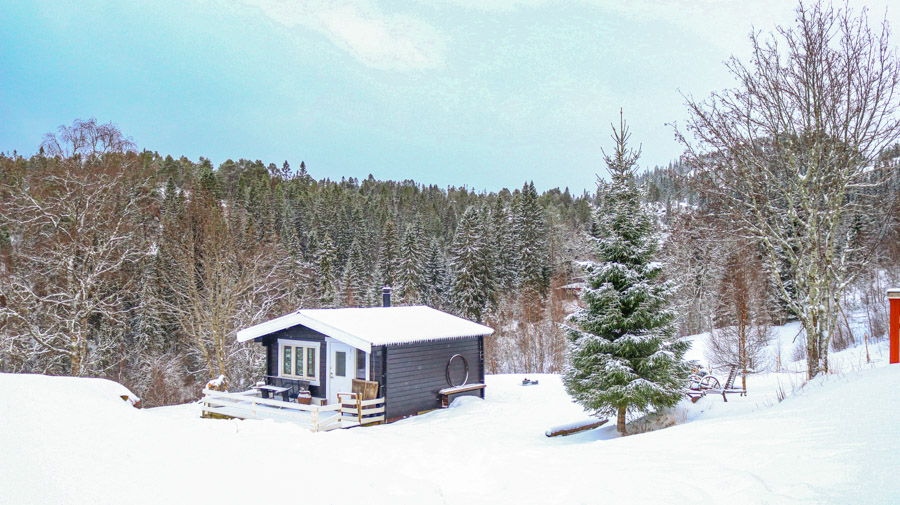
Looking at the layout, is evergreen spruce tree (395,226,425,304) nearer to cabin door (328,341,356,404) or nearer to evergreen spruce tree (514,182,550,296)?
evergreen spruce tree (514,182,550,296)

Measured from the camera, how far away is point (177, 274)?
73.2 ft

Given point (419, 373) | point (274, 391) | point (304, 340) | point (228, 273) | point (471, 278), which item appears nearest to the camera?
point (419, 373)

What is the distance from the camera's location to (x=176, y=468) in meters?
3.68

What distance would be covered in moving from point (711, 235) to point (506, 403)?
27.3 ft

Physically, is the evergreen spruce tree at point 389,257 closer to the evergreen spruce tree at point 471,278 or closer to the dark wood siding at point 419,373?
the evergreen spruce tree at point 471,278

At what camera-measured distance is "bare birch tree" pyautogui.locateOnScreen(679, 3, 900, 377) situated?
9242 mm

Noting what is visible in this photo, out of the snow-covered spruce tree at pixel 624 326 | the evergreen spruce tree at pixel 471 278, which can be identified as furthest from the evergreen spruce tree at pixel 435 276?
the snow-covered spruce tree at pixel 624 326

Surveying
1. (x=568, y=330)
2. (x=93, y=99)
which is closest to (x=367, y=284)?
(x=93, y=99)

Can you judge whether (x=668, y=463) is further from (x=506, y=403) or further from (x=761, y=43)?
(x=506, y=403)

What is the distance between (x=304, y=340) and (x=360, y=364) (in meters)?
2.24

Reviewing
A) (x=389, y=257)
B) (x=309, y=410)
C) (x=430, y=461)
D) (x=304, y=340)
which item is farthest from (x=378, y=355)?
(x=389, y=257)

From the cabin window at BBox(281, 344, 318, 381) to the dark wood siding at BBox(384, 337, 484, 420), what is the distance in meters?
2.66

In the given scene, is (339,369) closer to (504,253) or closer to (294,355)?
(294,355)

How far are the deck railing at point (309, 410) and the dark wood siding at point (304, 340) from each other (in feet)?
3.33
